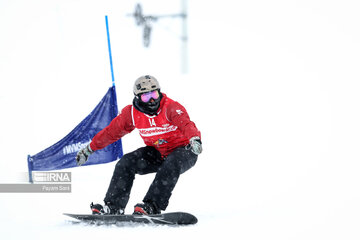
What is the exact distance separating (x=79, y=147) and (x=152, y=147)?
2.03 m

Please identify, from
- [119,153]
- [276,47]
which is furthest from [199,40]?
[119,153]

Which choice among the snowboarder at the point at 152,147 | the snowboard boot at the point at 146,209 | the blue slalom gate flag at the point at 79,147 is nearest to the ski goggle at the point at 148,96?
the snowboarder at the point at 152,147

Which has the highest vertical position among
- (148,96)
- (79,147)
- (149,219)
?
(148,96)

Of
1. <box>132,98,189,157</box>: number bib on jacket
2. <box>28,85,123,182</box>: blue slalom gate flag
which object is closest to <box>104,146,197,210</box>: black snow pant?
<box>132,98,189,157</box>: number bib on jacket

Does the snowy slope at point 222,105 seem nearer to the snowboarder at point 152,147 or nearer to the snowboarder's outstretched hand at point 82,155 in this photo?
the snowboarder at point 152,147

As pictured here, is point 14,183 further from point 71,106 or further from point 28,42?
point 28,42

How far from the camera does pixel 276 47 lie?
21.4 metres

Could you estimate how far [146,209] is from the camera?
12.5ft

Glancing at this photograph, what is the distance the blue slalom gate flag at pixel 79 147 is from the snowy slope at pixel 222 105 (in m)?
0.36

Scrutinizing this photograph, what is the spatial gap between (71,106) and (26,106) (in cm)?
122

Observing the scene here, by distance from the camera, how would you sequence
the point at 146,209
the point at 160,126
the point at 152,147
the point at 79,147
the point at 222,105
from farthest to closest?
the point at 222,105 < the point at 79,147 < the point at 152,147 < the point at 160,126 < the point at 146,209

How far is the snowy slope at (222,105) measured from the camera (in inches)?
166

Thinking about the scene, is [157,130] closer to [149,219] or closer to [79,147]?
[149,219]

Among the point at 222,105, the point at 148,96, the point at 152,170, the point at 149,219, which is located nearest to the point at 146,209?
the point at 149,219
